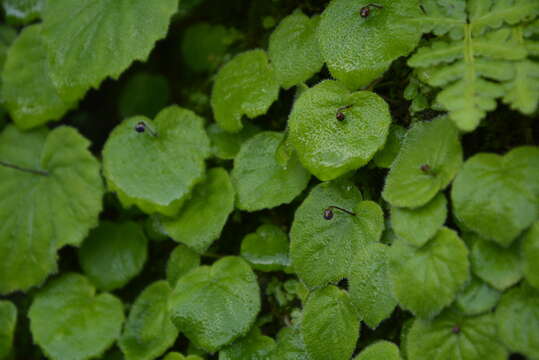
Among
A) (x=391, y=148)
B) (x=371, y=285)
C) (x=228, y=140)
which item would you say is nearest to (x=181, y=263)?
(x=228, y=140)

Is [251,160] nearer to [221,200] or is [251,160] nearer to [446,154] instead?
[221,200]

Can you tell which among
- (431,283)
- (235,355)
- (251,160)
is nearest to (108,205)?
(251,160)

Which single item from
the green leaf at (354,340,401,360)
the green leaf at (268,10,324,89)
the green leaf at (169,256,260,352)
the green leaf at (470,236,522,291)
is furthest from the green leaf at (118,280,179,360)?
the green leaf at (470,236,522,291)

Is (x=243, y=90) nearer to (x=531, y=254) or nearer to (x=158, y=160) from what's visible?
(x=158, y=160)

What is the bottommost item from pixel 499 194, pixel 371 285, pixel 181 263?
pixel 181 263

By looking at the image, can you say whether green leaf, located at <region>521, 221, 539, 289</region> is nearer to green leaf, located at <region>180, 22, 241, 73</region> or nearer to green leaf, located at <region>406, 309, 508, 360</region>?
green leaf, located at <region>406, 309, 508, 360</region>

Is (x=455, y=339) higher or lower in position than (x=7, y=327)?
higher

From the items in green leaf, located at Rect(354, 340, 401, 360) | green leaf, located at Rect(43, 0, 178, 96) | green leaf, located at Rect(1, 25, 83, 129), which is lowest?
green leaf, located at Rect(354, 340, 401, 360)

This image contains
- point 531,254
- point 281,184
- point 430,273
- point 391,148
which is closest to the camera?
point 531,254
